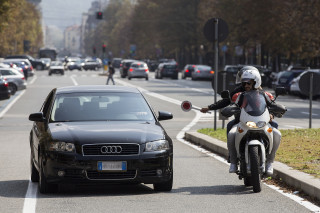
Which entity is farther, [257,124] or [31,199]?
[257,124]

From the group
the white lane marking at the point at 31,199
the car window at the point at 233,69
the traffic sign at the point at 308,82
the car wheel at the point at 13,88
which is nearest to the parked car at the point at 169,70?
the car window at the point at 233,69

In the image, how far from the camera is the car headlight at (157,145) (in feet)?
34.5

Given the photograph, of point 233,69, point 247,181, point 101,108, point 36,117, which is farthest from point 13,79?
point 247,181

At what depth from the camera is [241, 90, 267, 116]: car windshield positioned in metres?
10.6

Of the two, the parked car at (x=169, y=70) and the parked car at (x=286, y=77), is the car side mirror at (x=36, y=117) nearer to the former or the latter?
the parked car at (x=286, y=77)

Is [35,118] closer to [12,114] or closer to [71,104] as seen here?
[71,104]

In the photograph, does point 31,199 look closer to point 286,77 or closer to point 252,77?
point 252,77

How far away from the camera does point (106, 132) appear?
34.8ft

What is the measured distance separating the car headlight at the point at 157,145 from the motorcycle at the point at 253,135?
2.58ft

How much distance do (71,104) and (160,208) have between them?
2.74m

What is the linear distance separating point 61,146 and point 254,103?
2.35 meters

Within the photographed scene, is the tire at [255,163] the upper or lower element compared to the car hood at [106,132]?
lower

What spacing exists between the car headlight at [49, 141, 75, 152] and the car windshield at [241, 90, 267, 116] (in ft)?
6.94

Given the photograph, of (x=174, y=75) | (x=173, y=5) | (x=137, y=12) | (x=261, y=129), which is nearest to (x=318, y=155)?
(x=261, y=129)
